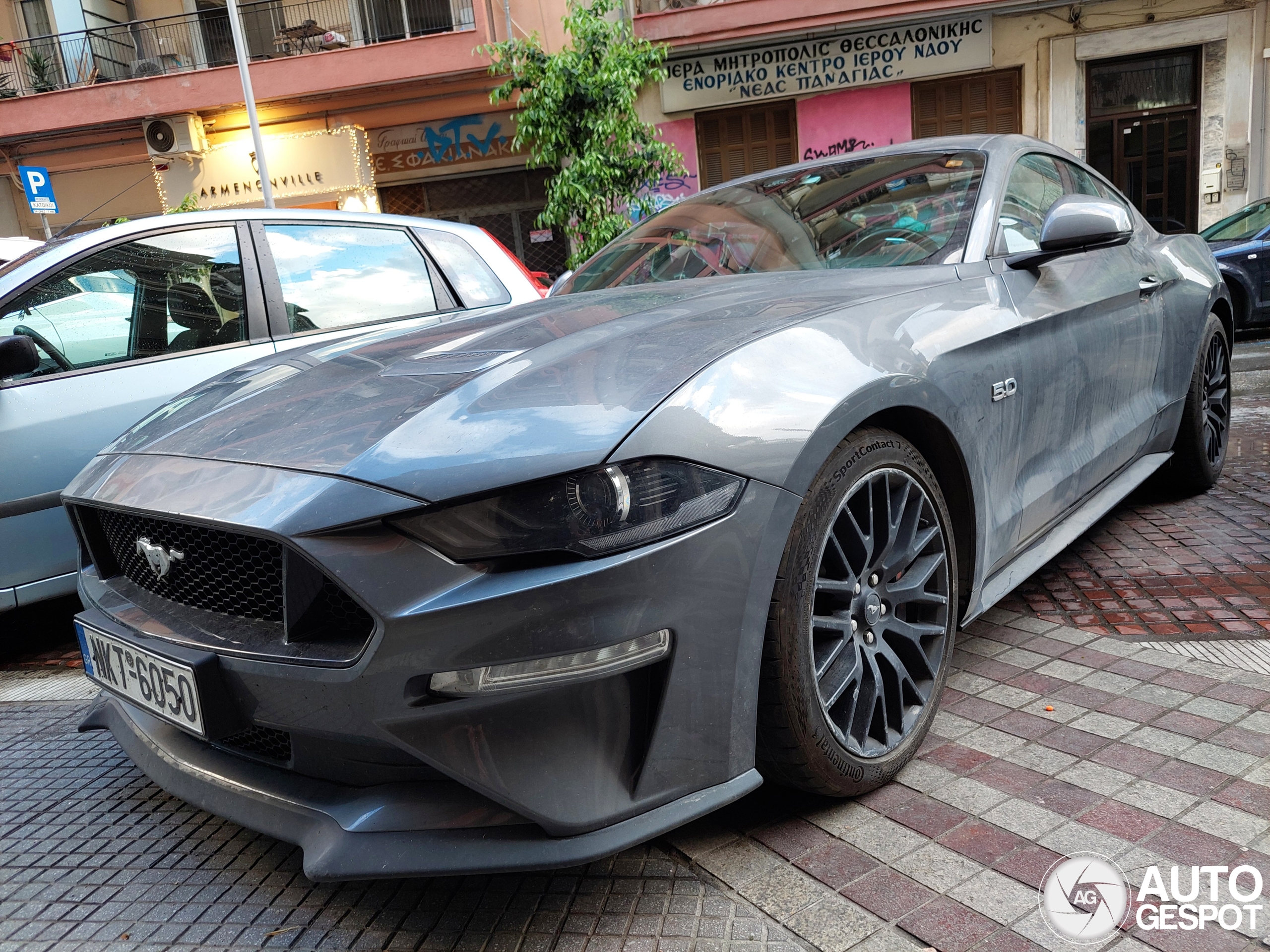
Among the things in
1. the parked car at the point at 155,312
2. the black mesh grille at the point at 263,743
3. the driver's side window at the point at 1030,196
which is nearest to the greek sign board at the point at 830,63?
the parked car at the point at 155,312

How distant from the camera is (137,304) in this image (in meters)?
3.63

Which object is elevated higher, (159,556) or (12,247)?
(12,247)

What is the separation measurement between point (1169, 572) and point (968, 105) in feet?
42.9

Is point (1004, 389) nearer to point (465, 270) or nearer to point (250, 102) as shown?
point (465, 270)

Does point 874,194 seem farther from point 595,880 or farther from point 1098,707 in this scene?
point 595,880

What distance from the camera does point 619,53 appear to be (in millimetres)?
11312

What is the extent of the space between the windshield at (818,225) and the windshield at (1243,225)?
28.6 ft

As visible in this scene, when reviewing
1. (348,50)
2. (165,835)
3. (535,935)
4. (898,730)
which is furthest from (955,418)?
(348,50)

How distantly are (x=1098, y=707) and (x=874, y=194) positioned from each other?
1.50 meters

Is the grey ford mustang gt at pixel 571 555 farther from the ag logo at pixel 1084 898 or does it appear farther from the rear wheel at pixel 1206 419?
the rear wheel at pixel 1206 419

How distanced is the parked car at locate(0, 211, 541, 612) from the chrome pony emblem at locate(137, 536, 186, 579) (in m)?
1.15

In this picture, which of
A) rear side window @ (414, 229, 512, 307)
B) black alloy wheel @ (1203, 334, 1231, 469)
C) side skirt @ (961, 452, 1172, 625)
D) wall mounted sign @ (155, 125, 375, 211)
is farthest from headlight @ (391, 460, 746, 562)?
wall mounted sign @ (155, 125, 375, 211)

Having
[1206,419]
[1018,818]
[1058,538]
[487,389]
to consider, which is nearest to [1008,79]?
[1206,419]
